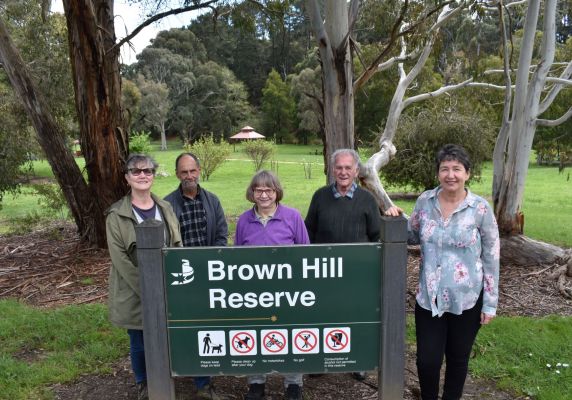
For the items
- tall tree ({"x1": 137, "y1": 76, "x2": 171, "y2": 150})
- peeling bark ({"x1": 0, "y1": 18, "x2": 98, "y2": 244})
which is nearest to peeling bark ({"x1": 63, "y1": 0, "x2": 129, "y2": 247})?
peeling bark ({"x1": 0, "y1": 18, "x2": 98, "y2": 244})

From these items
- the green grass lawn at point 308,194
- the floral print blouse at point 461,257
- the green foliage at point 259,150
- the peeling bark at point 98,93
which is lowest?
the green grass lawn at point 308,194

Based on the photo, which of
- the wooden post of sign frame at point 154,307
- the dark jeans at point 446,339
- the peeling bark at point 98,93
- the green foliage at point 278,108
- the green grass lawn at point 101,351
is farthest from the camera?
the green foliage at point 278,108

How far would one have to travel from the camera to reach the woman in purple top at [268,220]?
10.2 feet

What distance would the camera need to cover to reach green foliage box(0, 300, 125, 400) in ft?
12.5

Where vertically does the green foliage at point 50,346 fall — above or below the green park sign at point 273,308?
below

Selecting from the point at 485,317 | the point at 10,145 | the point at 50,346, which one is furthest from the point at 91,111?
the point at 10,145

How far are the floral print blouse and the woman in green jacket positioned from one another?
1486 millimetres

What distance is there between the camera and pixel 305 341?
8.73ft

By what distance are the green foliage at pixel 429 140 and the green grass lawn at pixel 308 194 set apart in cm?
100

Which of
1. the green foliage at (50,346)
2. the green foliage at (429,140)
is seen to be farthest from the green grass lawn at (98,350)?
the green foliage at (429,140)

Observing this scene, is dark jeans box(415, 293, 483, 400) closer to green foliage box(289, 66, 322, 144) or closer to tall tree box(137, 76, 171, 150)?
green foliage box(289, 66, 322, 144)

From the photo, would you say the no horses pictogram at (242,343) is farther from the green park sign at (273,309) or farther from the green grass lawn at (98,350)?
the green grass lawn at (98,350)

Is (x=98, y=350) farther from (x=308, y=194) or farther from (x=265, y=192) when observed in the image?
(x=308, y=194)

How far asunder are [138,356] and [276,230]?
1203 millimetres
